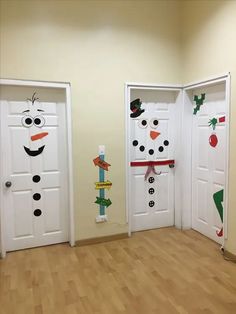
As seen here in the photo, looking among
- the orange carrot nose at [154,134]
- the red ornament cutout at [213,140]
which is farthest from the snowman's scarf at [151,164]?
the red ornament cutout at [213,140]

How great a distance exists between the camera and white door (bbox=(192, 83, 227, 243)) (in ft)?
11.3

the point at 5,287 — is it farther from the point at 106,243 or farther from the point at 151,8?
the point at 151,8

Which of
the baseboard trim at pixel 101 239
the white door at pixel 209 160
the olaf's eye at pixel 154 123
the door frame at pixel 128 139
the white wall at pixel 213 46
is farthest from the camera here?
the olaf's eye at pixel 154 123

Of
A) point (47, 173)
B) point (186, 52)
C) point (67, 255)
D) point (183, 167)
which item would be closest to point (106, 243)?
point (67, 255)

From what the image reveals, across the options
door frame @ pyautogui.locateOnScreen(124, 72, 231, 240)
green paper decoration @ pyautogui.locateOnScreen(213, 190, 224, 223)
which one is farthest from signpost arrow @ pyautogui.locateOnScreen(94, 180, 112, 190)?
green paper decoration @ pyautogui.locateOnScreen(213, 190, 224, 223)

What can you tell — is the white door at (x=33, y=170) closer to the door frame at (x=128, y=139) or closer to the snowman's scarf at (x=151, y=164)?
the door frame at (x=128, y=139)

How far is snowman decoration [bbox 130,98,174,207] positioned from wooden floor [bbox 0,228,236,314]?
3.11ft

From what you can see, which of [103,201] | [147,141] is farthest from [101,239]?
[147,141]

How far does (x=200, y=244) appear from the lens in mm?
3574

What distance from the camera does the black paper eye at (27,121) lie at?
3379 millimetres

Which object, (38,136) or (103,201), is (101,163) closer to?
(103,201)

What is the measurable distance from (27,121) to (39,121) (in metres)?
0.14

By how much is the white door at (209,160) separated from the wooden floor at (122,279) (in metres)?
0.29

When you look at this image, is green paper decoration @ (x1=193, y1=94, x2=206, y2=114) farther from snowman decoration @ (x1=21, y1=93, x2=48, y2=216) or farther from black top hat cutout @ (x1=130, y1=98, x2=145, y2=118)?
snowman decoration @ (x1=21, y1=93, x2=48, y2=216)
